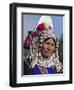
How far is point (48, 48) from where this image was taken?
147cm

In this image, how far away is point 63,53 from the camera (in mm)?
1502

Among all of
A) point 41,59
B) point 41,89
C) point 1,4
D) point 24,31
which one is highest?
point 1,4

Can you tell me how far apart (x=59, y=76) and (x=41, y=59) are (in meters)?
0.13

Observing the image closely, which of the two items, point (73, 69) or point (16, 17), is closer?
point (16, 17)

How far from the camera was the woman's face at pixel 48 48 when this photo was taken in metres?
1.46

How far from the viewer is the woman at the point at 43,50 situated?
1428 mm

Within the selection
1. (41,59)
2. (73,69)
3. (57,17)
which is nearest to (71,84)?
(73,69)

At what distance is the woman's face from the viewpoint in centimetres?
146

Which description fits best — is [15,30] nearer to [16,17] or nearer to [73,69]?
[16,17]

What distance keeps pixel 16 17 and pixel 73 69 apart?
16.2 inches

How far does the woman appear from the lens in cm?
143

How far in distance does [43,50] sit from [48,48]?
3 centimetres

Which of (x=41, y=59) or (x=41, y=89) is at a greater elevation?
(x=41, y=59)

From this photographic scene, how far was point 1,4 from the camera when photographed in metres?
1.39
